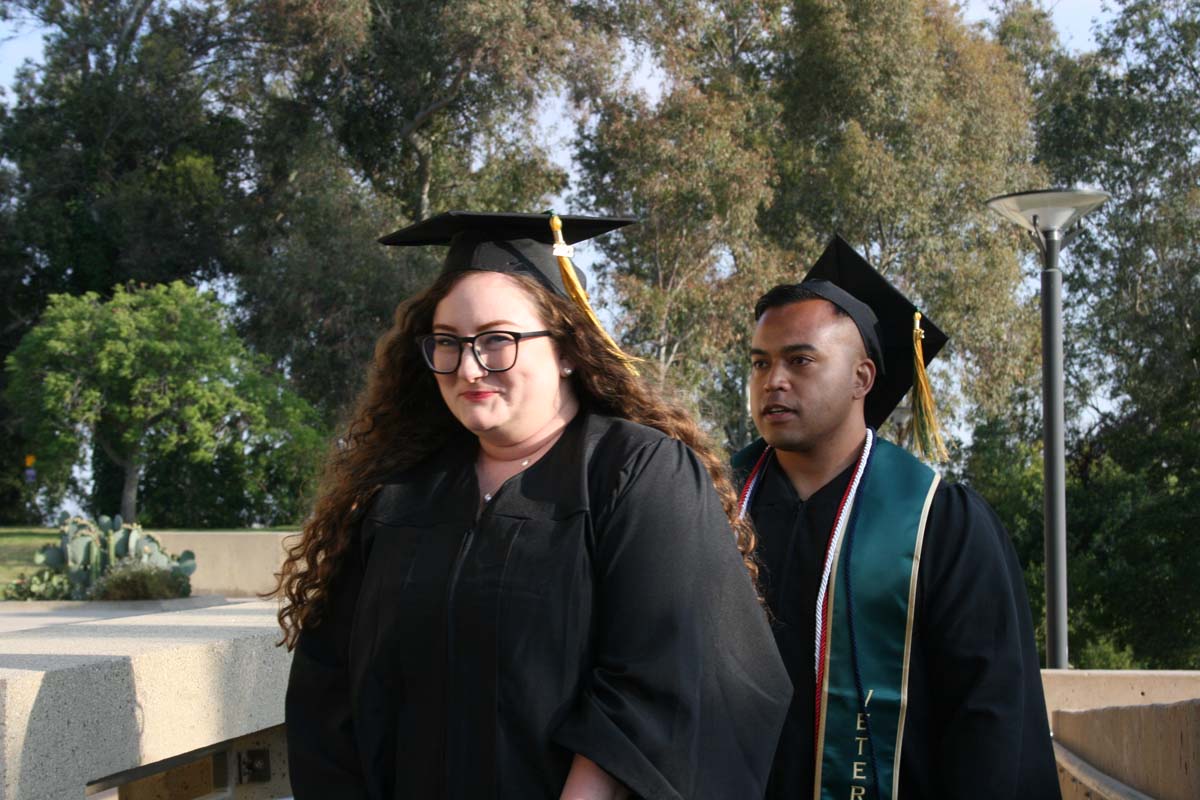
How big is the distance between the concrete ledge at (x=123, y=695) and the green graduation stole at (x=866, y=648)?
1545mm

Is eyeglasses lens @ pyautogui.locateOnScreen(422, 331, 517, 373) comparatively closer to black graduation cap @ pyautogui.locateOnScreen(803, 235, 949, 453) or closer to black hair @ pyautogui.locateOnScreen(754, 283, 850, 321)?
black hair @ pyautogui.locateOnScreen(754, 283, 850, 321)

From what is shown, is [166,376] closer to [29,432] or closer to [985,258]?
[29,432]

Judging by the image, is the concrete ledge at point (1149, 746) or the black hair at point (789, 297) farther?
the black hair at point (789, 297)

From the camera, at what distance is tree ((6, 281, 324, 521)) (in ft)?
79.9

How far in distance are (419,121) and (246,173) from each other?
588cm

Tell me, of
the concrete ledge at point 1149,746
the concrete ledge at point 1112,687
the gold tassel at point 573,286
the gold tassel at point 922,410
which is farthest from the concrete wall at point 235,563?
the gold tassel at point 573,286

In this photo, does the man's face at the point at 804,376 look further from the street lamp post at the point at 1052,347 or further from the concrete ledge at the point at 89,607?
the concrete ledge at the point at 89,607

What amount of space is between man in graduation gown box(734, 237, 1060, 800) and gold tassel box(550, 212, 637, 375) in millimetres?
665

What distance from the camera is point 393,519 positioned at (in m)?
2.42

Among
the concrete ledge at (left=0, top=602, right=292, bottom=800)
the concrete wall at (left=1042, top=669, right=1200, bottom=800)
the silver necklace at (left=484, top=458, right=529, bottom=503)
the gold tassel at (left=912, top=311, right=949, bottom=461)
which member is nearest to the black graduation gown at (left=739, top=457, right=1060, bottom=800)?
the concrete wall at (left=1042, top=669, right=1200, bottom=800)

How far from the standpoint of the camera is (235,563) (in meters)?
17.9

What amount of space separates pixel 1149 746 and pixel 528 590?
6.77 ft

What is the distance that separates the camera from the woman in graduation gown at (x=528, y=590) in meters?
2.13

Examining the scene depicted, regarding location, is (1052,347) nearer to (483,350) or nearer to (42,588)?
(483,350)
